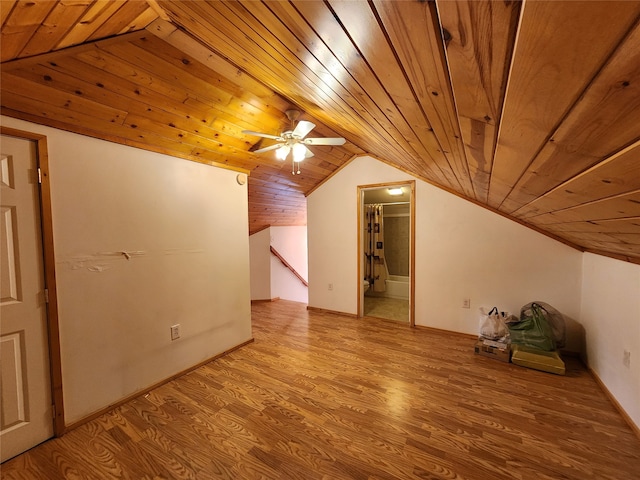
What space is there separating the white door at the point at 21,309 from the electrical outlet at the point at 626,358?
380 centimetres

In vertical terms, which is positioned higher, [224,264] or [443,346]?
[224,264]

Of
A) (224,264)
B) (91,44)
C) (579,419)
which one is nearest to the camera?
(91,44)

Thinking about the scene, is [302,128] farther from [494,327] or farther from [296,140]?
[494,327]

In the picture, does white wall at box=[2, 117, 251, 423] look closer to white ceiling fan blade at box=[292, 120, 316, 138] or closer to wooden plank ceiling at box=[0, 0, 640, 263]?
wooden plank ceiling at box=[0, 0, 640, 263]

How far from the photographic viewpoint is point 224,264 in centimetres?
286

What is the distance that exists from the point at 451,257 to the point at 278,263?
324 cm

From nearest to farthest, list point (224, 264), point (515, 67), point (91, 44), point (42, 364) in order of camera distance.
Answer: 1. point (515, 67)
2. point (91, 44)
3. point (42, 364)
4. point (224, 264)

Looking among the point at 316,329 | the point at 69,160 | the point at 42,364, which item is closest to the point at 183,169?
the point at 69,160

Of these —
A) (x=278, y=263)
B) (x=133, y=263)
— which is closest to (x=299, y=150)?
(x=133, y=263)

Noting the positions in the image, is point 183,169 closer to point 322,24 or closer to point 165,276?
point 165,276

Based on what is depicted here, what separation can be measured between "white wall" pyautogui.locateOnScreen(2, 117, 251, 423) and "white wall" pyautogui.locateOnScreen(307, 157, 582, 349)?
1.69 metres

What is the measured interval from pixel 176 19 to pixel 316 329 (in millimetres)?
3291

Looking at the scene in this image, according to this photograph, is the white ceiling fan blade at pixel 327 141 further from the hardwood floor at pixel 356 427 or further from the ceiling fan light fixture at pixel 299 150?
the hardwood floor at pixel 356 427

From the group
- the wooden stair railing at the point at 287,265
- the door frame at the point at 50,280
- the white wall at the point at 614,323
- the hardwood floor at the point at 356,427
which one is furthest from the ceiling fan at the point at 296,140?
the wooden stair railing at the point at 287,265
